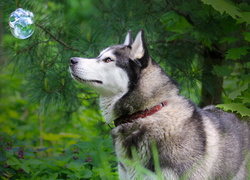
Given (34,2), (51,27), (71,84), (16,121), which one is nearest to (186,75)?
(71,84)

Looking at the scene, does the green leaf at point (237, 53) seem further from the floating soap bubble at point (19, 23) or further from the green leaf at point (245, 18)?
the floating soap bubble at point (19, 23)

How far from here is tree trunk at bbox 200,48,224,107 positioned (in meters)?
4.35

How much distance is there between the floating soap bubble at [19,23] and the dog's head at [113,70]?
0.95 meters

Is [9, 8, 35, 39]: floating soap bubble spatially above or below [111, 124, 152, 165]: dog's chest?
above

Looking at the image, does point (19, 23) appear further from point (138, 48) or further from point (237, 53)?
point (237, 53)

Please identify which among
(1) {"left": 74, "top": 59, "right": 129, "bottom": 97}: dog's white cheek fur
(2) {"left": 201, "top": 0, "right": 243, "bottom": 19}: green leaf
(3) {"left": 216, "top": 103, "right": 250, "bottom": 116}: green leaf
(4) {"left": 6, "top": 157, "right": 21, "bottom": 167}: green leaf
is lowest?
(4) {"left": 6, "top": 157, "right": 21, "bottom": 167}: green leaf

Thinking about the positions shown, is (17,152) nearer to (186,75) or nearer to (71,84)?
(71,84)

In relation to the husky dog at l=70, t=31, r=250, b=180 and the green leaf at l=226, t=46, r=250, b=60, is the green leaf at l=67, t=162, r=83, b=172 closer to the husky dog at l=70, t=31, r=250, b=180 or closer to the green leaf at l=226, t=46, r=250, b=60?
the husky dog at l=70, t=31, r=250, b=180

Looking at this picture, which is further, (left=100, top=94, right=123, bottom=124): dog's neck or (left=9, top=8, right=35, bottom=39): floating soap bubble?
(left=9, top=8, right=35, bottom=39): floating soap bubble

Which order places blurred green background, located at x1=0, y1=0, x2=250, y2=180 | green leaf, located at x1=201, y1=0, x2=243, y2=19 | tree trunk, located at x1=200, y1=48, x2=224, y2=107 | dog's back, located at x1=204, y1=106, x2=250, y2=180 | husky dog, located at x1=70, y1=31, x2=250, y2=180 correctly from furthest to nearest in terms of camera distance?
1. tree trunk, located at x1=200, y1=48, x2=224, y2=107
2. blurred green background, located at x1=0, y1=0, x2=250, y2=180
3. green leaf, located at x1=201, y1=0, x2=243, y2=19
4. dog's back, located at x1=204, y1=106, x2=250, y2=180
5. husky dog, located at x1=70, y1=31, x2=250, y2=180

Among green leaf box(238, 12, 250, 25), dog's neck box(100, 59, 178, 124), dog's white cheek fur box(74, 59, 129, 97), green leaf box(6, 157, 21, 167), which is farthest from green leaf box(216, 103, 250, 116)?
green leaf box(6, 157, 21, 167)

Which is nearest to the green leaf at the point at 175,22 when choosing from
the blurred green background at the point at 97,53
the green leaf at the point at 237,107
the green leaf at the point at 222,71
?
the blurred green background at the point at 97,53

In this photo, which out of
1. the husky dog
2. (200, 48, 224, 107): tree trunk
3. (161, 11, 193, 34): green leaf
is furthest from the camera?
(200, 48, 224, 107): tree trunk

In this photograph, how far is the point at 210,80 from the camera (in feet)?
14.3
